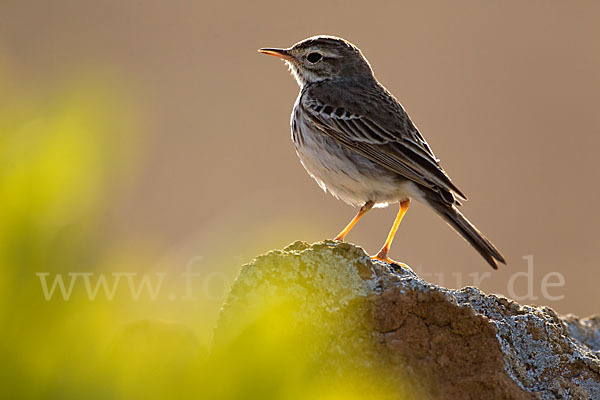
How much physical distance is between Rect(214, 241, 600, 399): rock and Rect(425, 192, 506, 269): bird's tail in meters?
1.46

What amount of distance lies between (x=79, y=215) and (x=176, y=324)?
1.09ft

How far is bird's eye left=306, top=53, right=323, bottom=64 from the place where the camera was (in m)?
7.50

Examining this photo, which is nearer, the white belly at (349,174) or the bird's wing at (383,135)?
the bird's wing at (383,135)

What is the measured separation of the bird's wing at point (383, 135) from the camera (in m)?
6.12

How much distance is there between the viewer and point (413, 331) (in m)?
3.47

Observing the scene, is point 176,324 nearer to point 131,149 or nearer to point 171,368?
point 171,368

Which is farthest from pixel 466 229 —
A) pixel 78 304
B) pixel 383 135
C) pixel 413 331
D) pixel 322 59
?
pixel 78 304

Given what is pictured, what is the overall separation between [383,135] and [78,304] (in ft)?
17.3

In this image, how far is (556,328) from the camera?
4.01 meters

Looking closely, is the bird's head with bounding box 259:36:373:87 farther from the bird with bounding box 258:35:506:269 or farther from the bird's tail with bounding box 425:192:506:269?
the bird's tail with bounding box 425:192:506:269

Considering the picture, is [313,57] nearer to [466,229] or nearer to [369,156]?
[369,156]

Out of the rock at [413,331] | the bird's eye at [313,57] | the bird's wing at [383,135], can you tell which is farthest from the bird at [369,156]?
the rock at [413,331]

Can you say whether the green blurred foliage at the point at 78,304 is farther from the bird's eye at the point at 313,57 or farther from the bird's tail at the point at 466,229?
the bird's eye at the point at 313,57

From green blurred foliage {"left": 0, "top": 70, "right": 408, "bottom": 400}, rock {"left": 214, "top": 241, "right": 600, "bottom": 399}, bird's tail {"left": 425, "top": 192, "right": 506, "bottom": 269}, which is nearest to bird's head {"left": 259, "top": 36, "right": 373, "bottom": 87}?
bird's tail {"left": 425, "top": 192, "right": 506, "bottom": 269}
